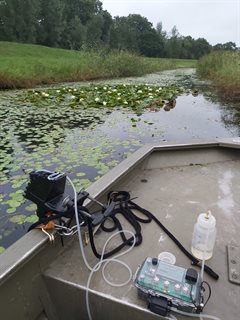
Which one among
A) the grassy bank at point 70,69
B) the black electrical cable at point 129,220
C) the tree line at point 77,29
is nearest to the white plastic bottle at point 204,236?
the black electrical cable at point 129,220

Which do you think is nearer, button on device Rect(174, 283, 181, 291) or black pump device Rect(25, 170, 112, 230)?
button on device Rect(174, 283, 181, 291)

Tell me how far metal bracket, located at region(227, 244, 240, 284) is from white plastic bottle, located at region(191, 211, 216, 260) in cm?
9

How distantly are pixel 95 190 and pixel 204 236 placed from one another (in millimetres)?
636

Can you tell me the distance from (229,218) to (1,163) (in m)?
2.59

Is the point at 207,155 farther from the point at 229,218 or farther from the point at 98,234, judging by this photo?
the point at 98,234

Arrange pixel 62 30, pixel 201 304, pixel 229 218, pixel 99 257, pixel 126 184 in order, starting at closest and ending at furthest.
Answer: pixel 201 304 < pixel 99 257 < pixel 229 218 < pixel 126 184 < pixel 62 30

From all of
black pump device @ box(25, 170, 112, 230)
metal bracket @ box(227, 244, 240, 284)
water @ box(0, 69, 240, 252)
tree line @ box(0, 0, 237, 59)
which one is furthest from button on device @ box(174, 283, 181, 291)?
tree line @ box(0, 0, 237, 59)

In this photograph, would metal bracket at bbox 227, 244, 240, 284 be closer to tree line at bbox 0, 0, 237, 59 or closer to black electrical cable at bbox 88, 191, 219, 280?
black electrical cable at bbox 88, 191, 219, 280

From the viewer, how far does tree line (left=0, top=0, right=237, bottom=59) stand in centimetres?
3009

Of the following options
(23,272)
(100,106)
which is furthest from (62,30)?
(23,272)

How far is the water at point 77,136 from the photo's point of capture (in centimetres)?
249

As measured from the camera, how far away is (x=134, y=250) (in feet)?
3.87

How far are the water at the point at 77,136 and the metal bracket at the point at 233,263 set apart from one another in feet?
4.94

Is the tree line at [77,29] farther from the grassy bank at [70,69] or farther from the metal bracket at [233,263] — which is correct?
the metal bracket at [233,263]
